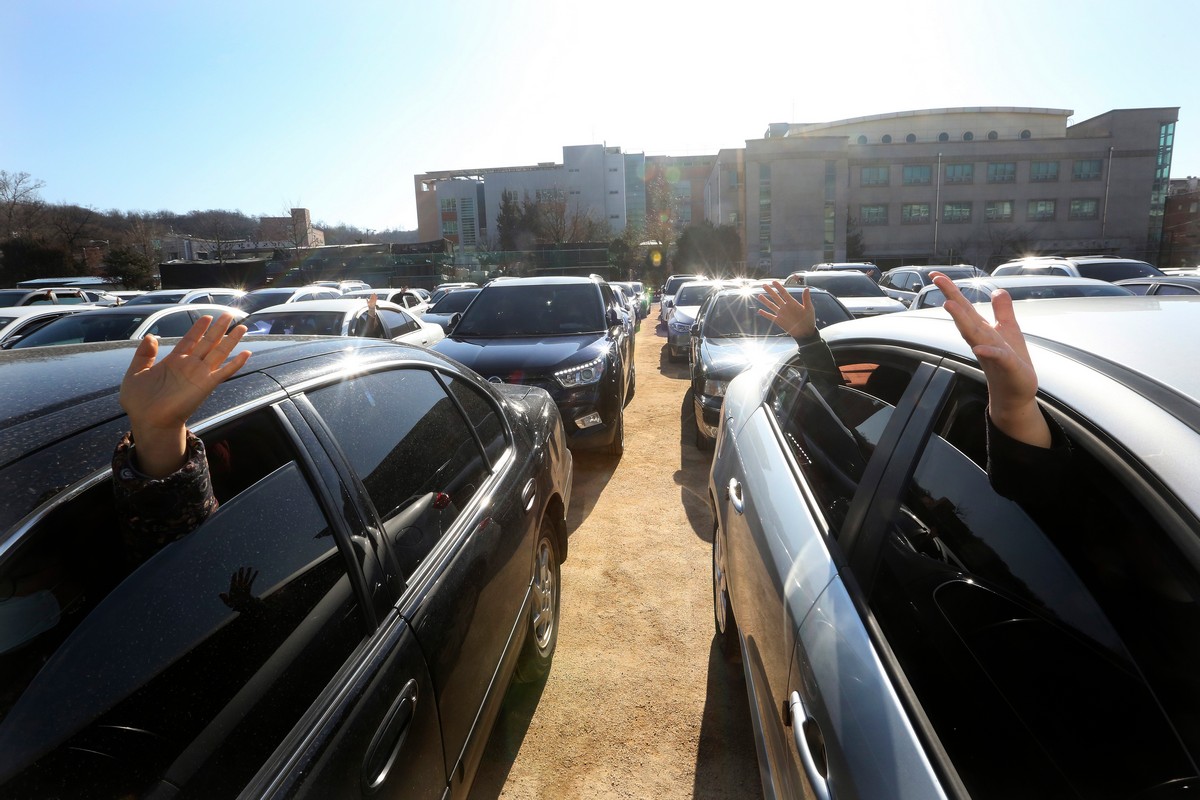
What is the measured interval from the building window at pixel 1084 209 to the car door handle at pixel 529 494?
71558 mm

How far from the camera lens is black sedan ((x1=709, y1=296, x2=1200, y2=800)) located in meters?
1.08

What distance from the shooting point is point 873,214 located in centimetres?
6003

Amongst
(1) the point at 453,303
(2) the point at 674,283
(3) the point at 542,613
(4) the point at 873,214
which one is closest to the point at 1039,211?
(4) the point at 873,214

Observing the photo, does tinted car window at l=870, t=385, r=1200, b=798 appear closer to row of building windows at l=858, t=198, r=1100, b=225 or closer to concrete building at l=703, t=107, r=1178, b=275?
concrete building at l=703, t=107, r=1178, b=275

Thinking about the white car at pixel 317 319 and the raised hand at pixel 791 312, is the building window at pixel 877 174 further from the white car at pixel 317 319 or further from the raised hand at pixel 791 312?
the raised hand at pixel 791 312

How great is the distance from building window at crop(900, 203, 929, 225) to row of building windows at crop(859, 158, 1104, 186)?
76.4 inches

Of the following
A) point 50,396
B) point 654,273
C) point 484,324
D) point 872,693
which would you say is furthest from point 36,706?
point 654,273

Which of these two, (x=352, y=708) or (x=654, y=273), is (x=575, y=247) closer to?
(x=654, y=273)

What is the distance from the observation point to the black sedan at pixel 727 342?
20.5 feet

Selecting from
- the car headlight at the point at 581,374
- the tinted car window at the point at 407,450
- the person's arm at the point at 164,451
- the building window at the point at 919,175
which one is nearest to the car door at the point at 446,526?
the tinted car window at the point at 407,450

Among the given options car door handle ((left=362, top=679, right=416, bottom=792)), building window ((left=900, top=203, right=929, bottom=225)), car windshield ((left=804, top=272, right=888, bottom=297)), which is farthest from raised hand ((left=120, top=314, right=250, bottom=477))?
building window ((left=900, top=203, right=929, bottom=225))

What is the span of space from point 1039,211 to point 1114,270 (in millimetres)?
57470

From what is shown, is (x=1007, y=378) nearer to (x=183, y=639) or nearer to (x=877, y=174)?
(x=183, y=639)

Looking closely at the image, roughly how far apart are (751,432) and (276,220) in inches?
3188
